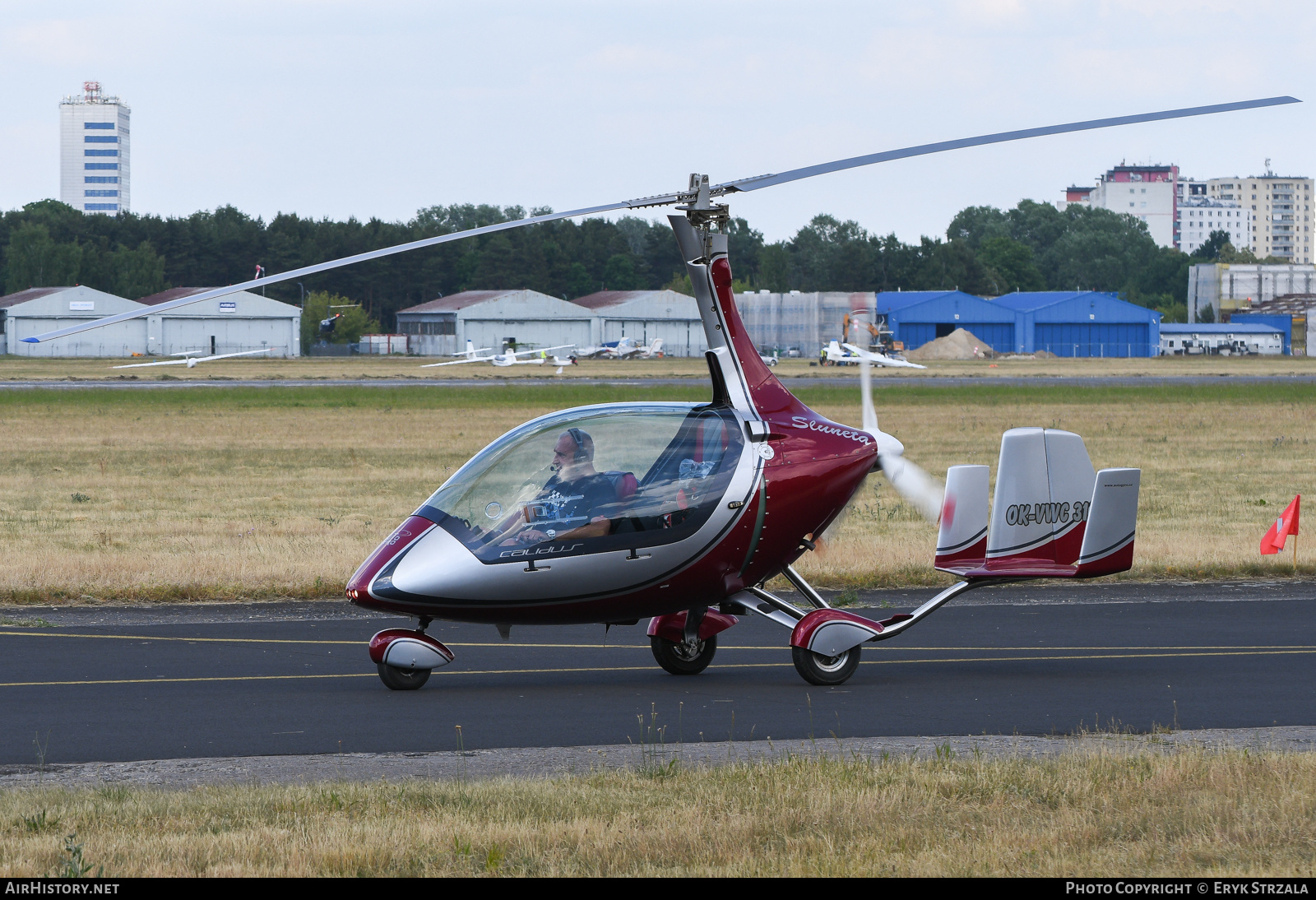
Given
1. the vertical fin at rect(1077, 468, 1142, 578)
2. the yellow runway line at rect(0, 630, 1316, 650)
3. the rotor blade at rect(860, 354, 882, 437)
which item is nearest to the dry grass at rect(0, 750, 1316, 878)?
the vertical fin at rect(1077, 468, 1142, 578)

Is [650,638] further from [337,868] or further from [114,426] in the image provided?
[114,426]

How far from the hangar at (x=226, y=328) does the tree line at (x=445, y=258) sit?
12940mm

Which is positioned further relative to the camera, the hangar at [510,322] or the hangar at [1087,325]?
the hangar at [510,322]

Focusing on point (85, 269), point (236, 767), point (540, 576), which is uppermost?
point (85, 269)

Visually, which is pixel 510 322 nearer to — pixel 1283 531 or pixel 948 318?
pixel 948 318

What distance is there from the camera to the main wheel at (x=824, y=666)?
408 inches

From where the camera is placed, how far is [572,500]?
33.1 ft

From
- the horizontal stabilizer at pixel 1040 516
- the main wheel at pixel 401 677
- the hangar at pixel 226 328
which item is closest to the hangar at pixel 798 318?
the hangar at pixel 226 328

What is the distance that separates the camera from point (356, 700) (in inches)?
391

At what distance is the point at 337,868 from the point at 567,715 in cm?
374

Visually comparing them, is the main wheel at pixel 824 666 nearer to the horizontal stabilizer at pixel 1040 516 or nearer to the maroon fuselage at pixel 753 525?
the maroon fuselage at pixel 753 525

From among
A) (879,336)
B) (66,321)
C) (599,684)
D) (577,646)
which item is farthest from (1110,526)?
(66,321)

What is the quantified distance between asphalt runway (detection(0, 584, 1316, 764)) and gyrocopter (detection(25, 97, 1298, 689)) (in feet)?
1.63
